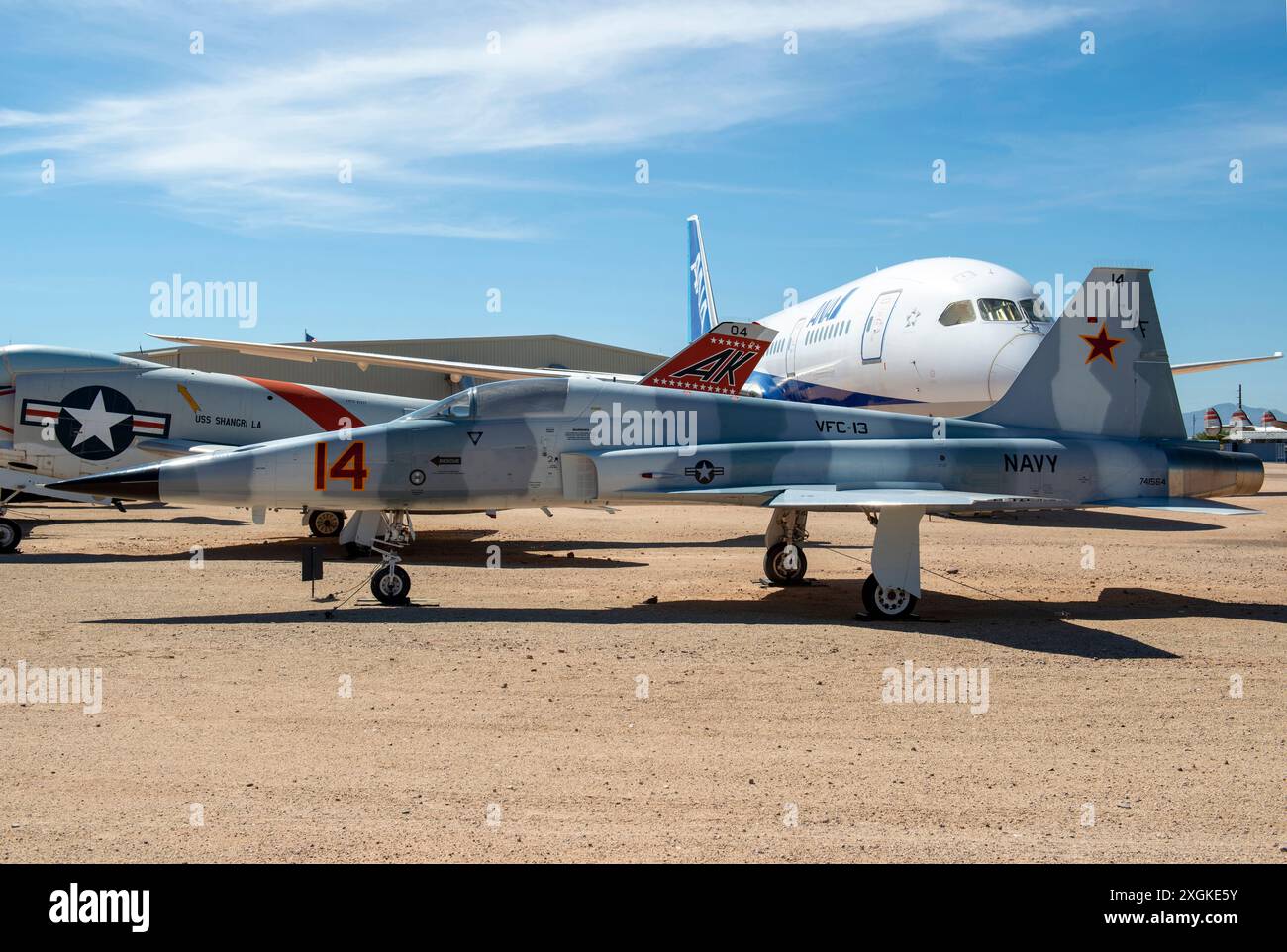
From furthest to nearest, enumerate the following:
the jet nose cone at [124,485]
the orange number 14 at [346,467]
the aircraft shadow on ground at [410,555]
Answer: the aircraft shadow on ground at [410,555] → the orange number 14 at [346,467] → the jet nose cone at [124,485]

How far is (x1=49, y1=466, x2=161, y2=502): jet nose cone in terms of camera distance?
1105 centimetres

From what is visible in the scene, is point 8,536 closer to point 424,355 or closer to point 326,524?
point 326,524

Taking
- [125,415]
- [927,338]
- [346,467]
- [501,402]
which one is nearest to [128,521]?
[125,415]

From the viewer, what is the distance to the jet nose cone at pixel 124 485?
1105 cm

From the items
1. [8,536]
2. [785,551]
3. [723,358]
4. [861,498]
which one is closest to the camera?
[861,498]

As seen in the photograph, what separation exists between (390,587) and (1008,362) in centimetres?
1081

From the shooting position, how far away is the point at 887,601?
1153 cm

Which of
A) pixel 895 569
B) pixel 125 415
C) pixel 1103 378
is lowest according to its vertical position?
pixel 895 569

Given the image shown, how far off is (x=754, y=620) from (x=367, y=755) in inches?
224

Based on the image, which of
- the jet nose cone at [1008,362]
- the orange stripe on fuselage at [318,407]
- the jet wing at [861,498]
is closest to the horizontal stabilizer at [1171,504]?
the jet wing at [861,498]

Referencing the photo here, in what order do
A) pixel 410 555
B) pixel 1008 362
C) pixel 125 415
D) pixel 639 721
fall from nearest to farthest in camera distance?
pixel 639 721
pixel 1008 362
pixel 410 555
pixel 125 415

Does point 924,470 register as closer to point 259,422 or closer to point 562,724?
point 562,724

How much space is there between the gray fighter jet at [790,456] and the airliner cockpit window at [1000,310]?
549cm

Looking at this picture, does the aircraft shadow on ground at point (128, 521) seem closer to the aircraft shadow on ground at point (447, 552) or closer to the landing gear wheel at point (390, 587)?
the aircraft shadow on ground at point (447, 552)
